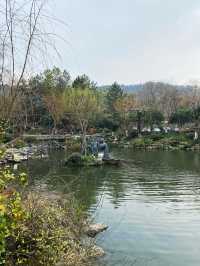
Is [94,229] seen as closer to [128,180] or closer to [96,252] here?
[96,252]

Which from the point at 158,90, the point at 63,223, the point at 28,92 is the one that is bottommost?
the point at 63,223

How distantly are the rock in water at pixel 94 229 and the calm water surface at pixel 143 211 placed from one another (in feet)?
0.55

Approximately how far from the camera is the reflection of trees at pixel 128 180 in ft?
56.2

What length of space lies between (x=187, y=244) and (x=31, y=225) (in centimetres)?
474

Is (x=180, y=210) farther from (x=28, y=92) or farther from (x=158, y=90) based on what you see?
(x=158, y=90)

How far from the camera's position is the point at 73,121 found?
51969mm

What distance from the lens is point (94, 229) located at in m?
11.1

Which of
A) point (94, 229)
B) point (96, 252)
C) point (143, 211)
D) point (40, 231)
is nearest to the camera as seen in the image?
point (40, 231)

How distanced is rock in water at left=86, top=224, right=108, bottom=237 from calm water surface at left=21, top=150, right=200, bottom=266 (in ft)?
0.55

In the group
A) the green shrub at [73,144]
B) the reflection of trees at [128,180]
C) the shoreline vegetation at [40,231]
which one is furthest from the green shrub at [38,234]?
the green shrub at [73,144]

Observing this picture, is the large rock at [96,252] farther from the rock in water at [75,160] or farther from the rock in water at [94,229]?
the rock in water at [75,160]

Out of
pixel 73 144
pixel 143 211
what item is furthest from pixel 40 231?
pixel 73 144

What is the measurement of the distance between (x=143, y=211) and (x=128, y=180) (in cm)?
764

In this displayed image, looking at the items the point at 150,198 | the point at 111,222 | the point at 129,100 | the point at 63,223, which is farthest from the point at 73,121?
the point at 63,223
